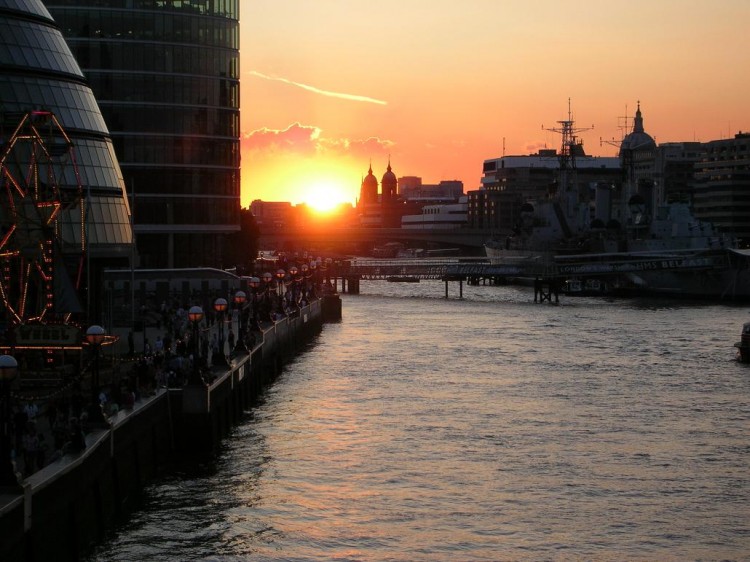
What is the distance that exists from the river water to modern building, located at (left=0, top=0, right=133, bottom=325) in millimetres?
9562

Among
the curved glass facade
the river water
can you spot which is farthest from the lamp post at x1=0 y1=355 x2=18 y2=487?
the curved glass facade

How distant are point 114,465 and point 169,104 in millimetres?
77529

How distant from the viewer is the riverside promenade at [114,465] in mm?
28312

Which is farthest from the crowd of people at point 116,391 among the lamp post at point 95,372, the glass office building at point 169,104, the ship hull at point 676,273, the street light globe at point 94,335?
the ship hull at point 676,273

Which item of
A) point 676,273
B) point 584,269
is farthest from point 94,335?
point 676,273

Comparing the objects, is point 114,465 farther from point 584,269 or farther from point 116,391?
point 584,269

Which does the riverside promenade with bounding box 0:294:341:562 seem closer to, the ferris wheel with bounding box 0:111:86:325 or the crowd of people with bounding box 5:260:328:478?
the crowd of people with bounding box 5:260:328:478

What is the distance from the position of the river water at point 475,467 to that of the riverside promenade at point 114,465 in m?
0.81

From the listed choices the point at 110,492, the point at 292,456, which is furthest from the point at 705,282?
the point at 110,492

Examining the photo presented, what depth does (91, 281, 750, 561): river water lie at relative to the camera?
3475 centimetres

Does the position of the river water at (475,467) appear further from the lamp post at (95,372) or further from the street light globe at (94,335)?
the street light globe at (94,335)

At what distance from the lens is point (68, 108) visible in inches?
2616

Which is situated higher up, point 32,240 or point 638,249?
point 32,240

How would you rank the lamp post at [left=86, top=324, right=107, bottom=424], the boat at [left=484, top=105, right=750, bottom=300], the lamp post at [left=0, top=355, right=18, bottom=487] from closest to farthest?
the lamp post at [left=0, top=355, right=18, bottom=487] < the lamp post at [left=86, top=324, right=107, bottom=424] < the boat at [left=484, top=105, right=750, bottom=300]
